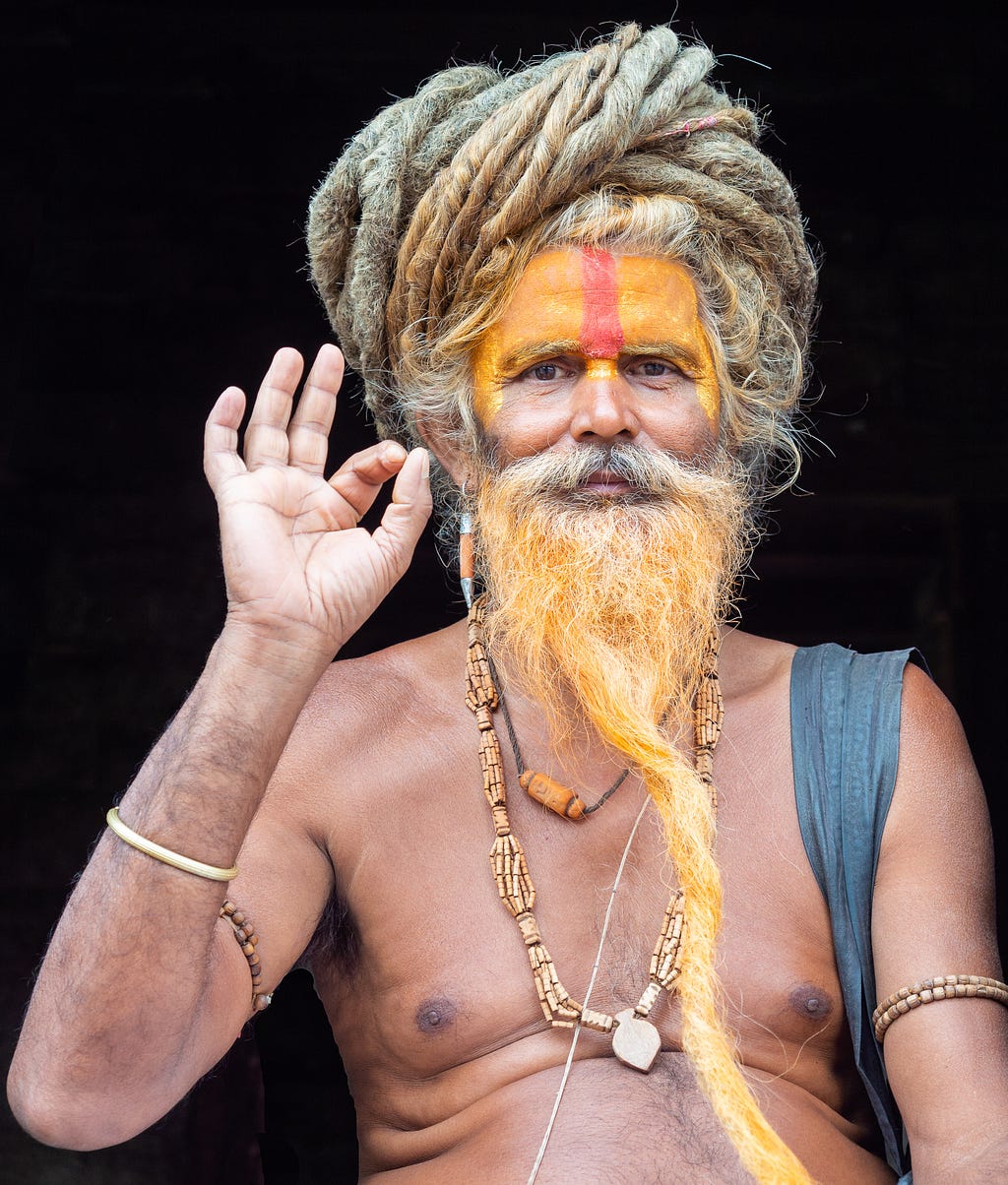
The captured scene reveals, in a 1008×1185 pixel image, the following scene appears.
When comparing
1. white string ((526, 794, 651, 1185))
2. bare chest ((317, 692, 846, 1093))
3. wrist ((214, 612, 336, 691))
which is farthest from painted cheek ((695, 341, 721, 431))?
wrist ((214, 612, 336, 691))

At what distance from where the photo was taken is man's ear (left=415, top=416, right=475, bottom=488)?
2896 millimetres

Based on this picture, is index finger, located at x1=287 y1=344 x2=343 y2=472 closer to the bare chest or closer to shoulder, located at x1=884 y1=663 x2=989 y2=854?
the bare chest

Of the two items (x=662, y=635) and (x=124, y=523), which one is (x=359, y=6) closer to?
(x=124, y=523)

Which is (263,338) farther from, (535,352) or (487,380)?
(535,352)

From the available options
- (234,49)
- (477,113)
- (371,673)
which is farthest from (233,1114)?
(234,49)

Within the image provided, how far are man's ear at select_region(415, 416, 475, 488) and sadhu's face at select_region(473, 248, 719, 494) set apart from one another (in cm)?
15

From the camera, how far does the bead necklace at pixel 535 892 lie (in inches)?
91.7

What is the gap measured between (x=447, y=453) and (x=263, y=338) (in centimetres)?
138

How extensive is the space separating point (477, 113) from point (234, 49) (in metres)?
1.18

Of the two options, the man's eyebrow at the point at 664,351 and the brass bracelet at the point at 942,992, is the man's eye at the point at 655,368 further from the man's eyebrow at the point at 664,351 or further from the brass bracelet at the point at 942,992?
the brass bracelet at the point at 942,992

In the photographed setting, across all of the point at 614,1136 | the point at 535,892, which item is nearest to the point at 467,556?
the point at 535,892

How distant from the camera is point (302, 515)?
2.31 meters

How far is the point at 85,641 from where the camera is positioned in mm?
3953

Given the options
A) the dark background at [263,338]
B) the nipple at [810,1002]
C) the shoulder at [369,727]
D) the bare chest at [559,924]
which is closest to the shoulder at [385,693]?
the shoulder at [369,727]
